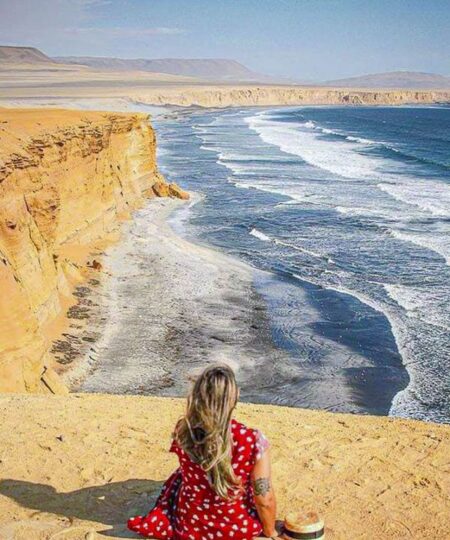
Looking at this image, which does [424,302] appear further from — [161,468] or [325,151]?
[325,151]

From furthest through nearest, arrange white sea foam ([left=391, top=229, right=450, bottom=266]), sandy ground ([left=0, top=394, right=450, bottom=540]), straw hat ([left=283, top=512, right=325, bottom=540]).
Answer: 1. white sea foam ([left=391, top=229, right=450, bottom=266])
2. sandy ground ([left=0, top=394, right=450, bottom=540])
3. straw hat ([left=283, top=512, right=325, bottom=540])

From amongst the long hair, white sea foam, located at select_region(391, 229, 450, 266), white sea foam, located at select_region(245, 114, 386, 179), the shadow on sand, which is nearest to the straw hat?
the long hair

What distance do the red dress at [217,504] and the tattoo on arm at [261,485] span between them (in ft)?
0.23

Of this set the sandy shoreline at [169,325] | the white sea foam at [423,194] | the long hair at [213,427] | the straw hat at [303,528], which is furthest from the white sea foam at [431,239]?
the long hair at [213,427]

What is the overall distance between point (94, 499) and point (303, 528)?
219 cm

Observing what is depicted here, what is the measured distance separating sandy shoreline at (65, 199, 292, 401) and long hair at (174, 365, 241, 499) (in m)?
8.68

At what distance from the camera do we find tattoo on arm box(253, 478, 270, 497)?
4695 millimetres

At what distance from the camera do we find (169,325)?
55.7 ft

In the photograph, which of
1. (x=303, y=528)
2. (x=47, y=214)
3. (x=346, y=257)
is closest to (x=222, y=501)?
(x=303, y=528)

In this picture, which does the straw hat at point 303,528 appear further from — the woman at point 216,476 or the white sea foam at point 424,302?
the white sea foam at point 424,302

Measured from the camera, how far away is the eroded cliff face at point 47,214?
11.3m

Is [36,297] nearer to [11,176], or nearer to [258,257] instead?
[11,176]

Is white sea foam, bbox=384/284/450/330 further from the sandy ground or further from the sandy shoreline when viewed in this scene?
the sandy ground

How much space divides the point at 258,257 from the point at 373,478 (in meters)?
18.1
